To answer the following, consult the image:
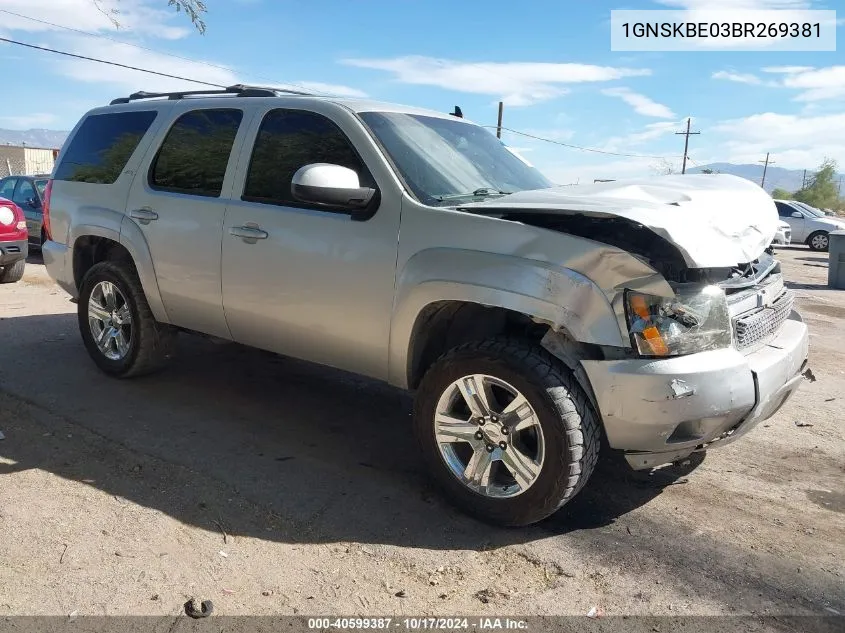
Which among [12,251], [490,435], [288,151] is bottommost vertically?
[490,435]

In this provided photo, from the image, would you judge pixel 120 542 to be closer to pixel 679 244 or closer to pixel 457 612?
pixel 457 612

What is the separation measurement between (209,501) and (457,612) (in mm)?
1465

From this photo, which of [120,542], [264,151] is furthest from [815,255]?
[120,542]

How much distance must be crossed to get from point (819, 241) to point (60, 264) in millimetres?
23191

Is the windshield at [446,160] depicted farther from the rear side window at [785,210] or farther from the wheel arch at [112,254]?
the rear side window at [785,210]

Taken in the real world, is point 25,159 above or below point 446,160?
above

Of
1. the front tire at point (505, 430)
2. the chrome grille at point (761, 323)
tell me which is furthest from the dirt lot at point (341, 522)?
the chrome grille at point (761, 323)

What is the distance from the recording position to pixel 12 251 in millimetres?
9688

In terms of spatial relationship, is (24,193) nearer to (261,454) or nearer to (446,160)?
(261,454)

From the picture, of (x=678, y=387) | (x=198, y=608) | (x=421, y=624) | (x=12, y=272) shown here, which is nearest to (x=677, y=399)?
(x=678, y=387)

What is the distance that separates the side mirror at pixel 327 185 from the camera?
11.6 ft

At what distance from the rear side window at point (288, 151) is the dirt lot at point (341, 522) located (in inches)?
59.3

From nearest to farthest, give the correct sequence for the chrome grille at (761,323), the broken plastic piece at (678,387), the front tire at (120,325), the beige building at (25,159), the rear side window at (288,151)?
the broken plastic piece at (678,387) < the chrome grille at (761,323) < the rear side window at (288,151) < the front tire at (120,325) < the beige building at (25,159)

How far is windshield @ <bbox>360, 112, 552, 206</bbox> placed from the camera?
3.82m
